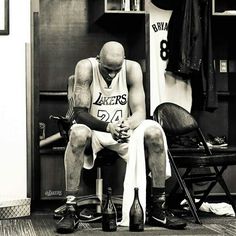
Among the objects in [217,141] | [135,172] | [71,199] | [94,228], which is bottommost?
[94,228]

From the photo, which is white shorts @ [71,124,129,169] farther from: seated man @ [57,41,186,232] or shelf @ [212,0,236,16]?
shelf @ [212,0,236,16]

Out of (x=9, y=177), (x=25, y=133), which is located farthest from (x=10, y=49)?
(x=9, y=177)

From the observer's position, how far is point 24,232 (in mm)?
3885

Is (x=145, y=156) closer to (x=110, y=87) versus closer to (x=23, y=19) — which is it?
(x=110, y=87)

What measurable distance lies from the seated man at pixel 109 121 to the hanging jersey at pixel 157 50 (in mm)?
706

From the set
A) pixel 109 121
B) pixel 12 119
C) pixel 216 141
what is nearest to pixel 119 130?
pixel 109 121

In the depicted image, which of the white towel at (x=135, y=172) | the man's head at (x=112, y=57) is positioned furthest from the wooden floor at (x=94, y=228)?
the man's head at (x=112, y=57)

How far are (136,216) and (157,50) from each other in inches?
68.0

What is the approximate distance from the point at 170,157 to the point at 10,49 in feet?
4.70

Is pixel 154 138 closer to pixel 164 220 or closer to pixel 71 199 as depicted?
pixel 164 220

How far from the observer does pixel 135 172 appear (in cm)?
400

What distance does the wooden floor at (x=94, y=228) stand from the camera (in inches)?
149

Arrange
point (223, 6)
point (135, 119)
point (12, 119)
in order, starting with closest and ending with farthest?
1. point (135, 119)
2. point (12, 119)
3. point (223, 6)

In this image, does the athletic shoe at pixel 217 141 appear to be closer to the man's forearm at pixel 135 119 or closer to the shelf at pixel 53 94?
the man's forearm at pixel 135 119
